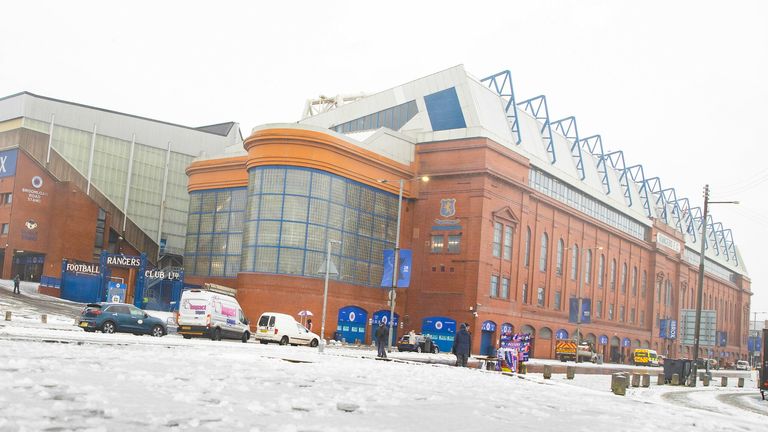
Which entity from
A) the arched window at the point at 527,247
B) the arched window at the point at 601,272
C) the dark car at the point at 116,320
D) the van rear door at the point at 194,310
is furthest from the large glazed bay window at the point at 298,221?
the arched window at the point at 601,272

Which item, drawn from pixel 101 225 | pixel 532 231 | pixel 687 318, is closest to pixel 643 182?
pixel 532 231

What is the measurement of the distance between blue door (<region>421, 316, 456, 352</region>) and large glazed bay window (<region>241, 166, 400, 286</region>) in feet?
24.2

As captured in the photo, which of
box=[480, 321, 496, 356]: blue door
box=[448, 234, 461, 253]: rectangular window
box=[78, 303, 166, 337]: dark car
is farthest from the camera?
box=[448, 234, 461, 253]: rectangular window

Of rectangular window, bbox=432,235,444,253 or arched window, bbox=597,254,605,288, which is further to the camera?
arched window, bbox=597,254,605,288

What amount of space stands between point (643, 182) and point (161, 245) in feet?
206

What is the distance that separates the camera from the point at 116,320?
112 feet

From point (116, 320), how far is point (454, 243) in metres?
33.5

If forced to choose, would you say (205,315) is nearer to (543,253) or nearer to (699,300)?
(699,300)

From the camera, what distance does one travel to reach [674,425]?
12.6 meters

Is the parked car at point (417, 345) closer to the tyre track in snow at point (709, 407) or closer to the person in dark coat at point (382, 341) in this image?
the person in dark coat at point (382, 341)

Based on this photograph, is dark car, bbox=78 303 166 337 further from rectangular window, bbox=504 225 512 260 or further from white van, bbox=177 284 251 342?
rectangular window, bbox=504 225 512 260

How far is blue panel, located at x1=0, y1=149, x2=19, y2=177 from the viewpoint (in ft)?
234

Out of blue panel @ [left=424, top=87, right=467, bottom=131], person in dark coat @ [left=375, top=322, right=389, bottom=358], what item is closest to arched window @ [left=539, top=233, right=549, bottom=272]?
blue panel @ [left=424, top=87, right=467, bottom=131]

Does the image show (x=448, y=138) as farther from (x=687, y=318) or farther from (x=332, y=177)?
(x=687, y=318)
